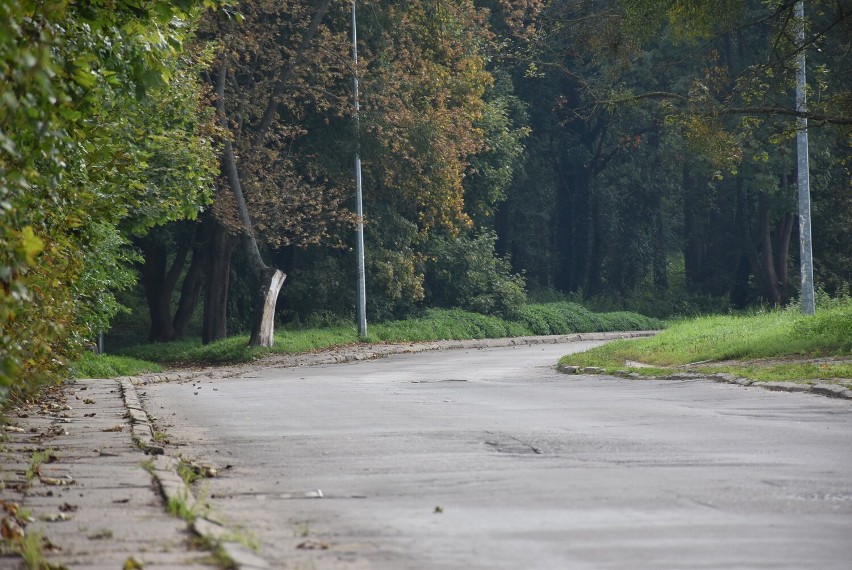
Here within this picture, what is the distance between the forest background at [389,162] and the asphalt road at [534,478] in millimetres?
2141

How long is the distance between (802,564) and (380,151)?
3464 centimetres

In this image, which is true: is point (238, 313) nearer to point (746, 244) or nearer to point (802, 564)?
point (746, 244)

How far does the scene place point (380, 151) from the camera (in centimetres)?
4069

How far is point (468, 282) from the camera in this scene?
51188 millimetres

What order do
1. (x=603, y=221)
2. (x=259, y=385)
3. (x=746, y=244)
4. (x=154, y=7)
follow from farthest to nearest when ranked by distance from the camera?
(x=603, y=221) < (x=746, y=244) < (x=259, y=385) < (x=154, y=7)

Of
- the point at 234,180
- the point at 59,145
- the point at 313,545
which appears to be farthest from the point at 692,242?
the point at 313,545

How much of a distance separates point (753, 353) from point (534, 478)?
1561cm

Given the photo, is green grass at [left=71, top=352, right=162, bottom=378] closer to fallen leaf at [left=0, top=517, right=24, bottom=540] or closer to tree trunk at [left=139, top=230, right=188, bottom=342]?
tree trunk at [left=139, top=230, right=188, bottom=342]

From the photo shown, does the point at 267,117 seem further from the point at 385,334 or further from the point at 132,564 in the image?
the point at 132,564

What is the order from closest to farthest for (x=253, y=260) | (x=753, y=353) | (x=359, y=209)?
(x=753, y=353) < (x=253, y=260) < (x=359, y=209)

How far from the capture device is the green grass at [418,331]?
3769cm

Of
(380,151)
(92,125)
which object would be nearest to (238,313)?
(380,151)

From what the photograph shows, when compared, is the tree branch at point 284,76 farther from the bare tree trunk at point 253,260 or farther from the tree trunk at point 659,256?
the tree trunk at point 659,256

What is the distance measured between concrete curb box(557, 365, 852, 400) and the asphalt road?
1.03ft
